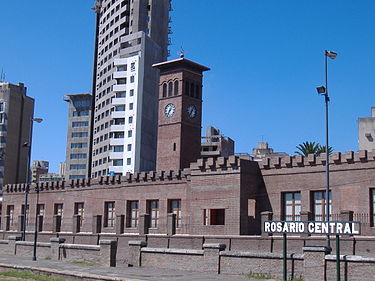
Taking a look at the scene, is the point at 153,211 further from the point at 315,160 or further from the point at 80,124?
the point at 80,124

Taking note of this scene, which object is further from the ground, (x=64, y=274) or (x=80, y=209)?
(x=80, y=209)

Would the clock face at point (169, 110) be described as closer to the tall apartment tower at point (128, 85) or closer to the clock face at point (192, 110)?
the clock face at point (192, 110)

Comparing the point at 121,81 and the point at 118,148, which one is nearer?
the point at 118,148

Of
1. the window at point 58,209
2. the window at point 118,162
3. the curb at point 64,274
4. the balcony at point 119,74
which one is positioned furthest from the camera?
the balcony at point 119,74

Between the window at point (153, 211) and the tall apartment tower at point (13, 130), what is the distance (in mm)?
60256

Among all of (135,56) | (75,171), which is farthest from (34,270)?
(75,171)

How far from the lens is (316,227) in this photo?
2397cm

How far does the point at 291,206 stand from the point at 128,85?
63.4m

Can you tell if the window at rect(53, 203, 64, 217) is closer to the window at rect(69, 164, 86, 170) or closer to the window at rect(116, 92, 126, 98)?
the window at rect(116, 92, 126, 98)

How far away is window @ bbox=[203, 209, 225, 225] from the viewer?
1537 inches

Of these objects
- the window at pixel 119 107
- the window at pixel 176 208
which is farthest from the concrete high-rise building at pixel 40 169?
the window at pixel 176 208

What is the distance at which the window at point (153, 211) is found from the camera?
145 feet

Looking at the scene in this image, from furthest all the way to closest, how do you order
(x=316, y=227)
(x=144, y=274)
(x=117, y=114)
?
(x=117, y=114), (x=144, y=274), (x=316, y=227)

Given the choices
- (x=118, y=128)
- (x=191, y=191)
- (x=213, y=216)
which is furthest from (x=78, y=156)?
(x=213, y=216)
